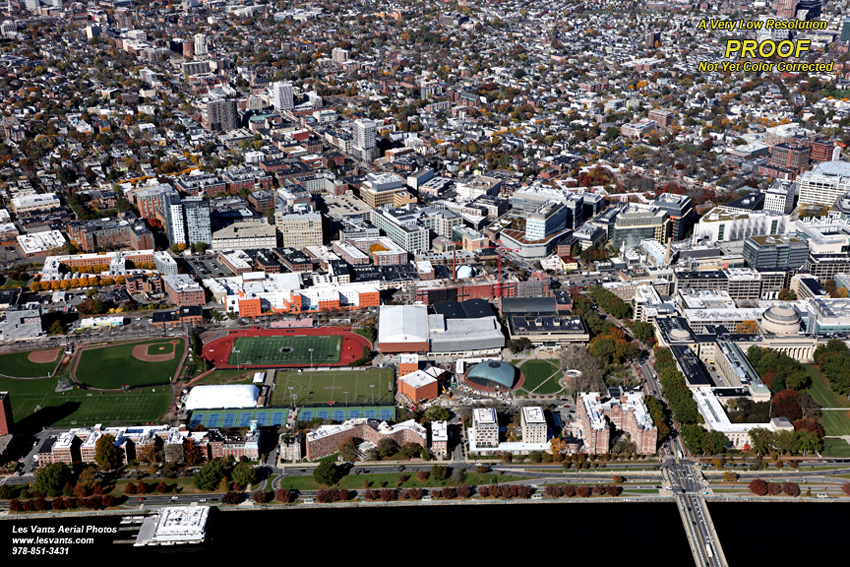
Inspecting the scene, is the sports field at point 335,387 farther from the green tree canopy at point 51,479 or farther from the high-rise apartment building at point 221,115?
the high-rise apartment building at point 221,115

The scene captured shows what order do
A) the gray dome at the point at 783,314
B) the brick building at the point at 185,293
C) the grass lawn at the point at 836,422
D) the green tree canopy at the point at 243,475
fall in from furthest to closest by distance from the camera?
1. the brick building at the point at 185,293
2. the gray dome at the point at 783,314
3. the grass lawn at the point at 836,422
4. the green tree canopy at the point at 243,475

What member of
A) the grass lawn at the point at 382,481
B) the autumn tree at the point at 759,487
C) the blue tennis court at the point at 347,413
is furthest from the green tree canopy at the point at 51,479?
the autumn tree at the point at 759,487

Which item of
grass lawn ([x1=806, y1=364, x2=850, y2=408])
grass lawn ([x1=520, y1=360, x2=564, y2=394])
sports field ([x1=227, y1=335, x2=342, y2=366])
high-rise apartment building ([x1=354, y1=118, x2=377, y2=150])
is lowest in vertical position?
sports field ([x1=227, y1=335, x2=342, y2=366])

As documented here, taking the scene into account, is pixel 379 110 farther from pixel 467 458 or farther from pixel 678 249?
pixel 467 458

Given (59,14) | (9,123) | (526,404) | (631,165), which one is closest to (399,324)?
(526,404)

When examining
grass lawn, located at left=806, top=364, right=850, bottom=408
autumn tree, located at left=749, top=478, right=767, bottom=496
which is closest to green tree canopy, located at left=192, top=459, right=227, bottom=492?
autumn tree, located at left=749, top=478, right=767, bottom=496

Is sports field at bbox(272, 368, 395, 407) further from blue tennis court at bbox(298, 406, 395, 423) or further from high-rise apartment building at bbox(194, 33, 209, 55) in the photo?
high-rise apartment building at bbox(194, 33, 209, 55)
